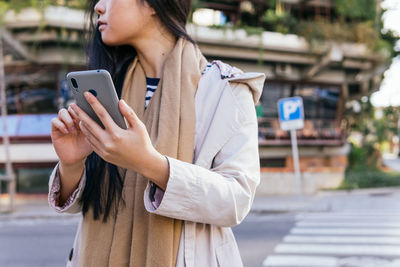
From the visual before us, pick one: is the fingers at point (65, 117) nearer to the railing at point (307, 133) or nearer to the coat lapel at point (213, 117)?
the coat lapel at point (213, 117)

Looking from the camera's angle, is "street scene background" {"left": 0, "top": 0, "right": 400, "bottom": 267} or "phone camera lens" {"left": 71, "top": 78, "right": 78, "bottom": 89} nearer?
"phone camera lens" {"left": 71, "top": 78, "right": 78, "bottom": 89}

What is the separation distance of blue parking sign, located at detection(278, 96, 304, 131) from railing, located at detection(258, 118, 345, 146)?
3139 mm

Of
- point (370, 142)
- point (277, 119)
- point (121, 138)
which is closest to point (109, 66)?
point (121, 138)

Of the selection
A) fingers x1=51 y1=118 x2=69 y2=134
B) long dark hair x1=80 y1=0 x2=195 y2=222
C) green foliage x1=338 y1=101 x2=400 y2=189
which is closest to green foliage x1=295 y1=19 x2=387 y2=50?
green foliage x1=338 y1=101 x2=400 y2=189

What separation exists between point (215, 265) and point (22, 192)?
14.0 metres

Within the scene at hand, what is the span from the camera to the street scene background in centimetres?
748

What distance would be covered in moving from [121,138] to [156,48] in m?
0.56

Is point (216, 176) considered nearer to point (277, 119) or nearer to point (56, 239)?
point (56, 239)

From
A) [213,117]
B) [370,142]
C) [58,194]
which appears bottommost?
[370,142]

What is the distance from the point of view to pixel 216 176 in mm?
1070

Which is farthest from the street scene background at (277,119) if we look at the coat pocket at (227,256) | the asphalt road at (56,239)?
the coat pocket at (227,256)

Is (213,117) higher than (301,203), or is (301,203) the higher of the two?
(213,117)

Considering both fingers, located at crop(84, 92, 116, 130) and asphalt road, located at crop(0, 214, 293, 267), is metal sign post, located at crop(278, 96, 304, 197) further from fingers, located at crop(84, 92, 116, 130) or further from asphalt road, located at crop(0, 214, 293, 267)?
fingers, located at crop(84, 92, 116, 130)

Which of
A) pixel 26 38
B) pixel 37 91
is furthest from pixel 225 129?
pixel 37 91
